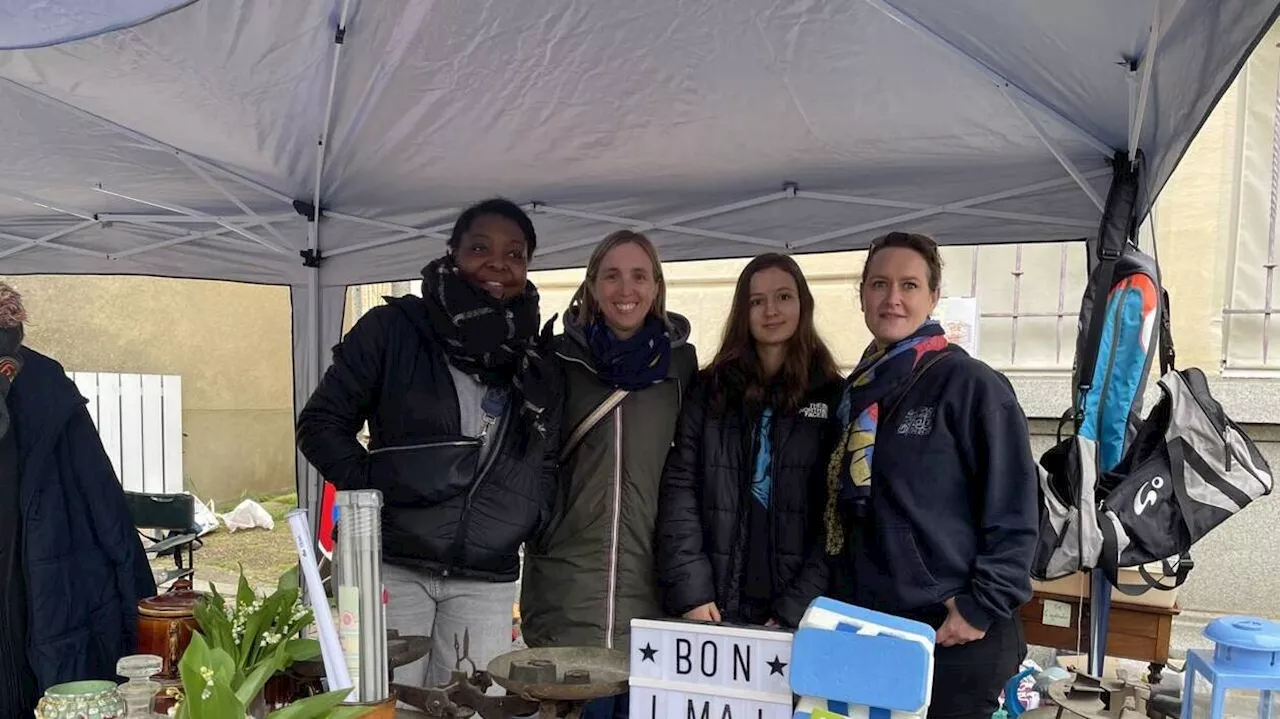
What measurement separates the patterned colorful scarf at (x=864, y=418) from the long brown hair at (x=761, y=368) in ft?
0.46

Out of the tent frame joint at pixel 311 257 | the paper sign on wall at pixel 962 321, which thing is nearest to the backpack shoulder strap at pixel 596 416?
the tent frame joint at pixel 311 257

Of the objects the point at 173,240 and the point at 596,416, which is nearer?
the point at 596,416

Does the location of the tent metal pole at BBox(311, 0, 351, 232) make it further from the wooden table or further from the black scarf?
the wooden table

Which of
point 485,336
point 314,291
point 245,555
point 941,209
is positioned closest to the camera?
point 485,336

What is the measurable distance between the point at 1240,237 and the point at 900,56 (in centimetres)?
354

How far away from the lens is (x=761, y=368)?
2072 mm

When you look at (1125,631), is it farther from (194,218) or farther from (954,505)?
(194,218)

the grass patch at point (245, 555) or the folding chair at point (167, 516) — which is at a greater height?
the folding chair at point (167, 516)

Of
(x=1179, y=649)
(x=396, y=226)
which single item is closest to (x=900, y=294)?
(x=396, y=226)

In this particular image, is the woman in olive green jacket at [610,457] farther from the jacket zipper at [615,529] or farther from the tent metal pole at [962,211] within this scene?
the tent metal pole at [962,211]

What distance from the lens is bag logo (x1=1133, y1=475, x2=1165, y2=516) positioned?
2.28 metres

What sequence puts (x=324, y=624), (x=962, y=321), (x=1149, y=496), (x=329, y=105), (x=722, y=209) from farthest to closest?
(x=962, y=321), (x=722, y=209), (x=329, y=105), (x=1149, y=496), (x=324, y=624)

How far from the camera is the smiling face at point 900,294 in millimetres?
1921

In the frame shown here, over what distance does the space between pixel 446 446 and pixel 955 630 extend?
117 cm
